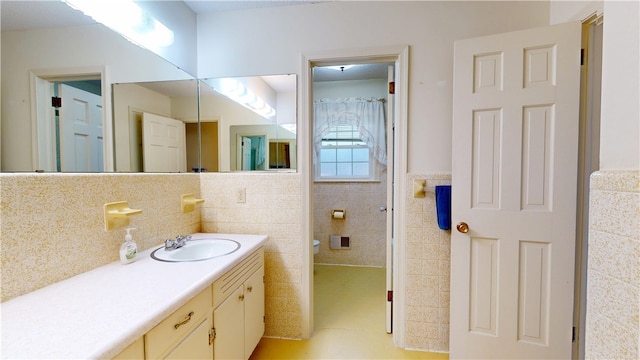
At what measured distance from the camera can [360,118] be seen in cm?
323

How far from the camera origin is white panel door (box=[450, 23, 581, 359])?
55.0 inches

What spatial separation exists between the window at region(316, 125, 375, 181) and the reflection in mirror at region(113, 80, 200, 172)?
1.84m

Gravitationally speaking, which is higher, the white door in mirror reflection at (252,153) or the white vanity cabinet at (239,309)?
the white door in mirror reflection at (252,153)

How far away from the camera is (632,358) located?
53 cm

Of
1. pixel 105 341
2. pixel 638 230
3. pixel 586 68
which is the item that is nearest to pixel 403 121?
pixel 586 68

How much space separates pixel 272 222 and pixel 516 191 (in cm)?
154

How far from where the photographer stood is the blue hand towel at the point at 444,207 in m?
1.58

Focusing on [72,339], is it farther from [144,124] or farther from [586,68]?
[586,68]

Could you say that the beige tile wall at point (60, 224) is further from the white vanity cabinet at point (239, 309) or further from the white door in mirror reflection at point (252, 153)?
the white door in mirror reflection at point (252, 153)

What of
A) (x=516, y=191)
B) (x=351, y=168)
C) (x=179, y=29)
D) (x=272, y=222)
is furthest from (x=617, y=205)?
(x=351, y=168)

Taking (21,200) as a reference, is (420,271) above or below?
below

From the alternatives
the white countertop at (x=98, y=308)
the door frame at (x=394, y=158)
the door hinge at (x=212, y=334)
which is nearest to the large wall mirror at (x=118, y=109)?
the door frame at (x=394, y=158)

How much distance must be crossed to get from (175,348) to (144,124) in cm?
123

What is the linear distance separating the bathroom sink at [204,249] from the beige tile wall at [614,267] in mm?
1438
